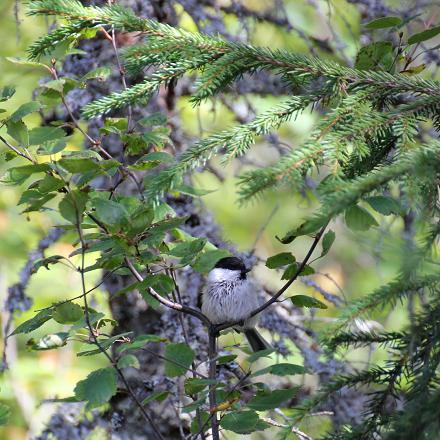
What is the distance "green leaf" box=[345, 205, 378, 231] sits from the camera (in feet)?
4.29

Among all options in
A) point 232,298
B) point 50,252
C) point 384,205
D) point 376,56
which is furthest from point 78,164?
point 50,252

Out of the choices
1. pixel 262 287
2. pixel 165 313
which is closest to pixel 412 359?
pixel 165 313

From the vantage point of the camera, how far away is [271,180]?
129 centimetres

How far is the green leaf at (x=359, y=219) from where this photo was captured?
1.31 metres

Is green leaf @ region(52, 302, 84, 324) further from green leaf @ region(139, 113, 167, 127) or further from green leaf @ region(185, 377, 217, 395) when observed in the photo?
green leaf @ region(139, 113, 167, 127)

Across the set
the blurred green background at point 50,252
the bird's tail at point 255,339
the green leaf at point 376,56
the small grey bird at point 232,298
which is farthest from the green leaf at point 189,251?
the blurred green background at point 50,252

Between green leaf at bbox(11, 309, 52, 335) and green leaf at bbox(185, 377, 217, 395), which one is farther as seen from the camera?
green leaf at bbox(11, 309, 52, 335)

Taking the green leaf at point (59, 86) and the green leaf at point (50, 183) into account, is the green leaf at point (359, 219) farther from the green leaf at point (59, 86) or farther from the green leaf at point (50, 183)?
the green leaf at point (59, 86)

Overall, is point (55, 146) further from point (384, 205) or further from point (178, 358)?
point (384, 205)

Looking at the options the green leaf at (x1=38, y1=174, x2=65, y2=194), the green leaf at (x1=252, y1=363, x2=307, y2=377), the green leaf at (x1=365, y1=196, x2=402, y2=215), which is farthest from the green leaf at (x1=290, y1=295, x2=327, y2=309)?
the green leaf at (x1=38, y1=174, x2=65, y2=194)

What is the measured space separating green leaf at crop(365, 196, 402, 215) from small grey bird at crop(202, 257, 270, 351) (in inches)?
59.2

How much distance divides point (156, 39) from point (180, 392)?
135 centimetres

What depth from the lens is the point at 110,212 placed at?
1484mm

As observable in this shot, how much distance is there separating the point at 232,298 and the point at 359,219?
5.50 feet
